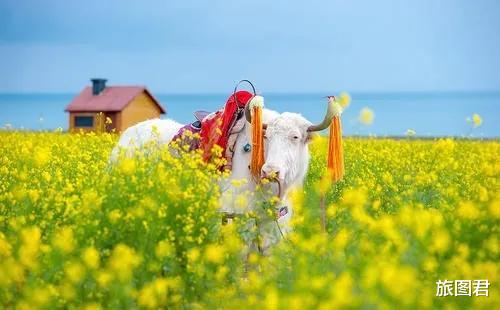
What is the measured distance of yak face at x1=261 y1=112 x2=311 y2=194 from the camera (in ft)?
25.6

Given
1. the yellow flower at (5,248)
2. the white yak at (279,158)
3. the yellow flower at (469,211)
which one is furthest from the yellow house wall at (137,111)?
the yellow flower at (469,211)

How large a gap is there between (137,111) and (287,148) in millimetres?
33926

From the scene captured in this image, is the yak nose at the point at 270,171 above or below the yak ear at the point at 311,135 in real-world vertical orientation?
below

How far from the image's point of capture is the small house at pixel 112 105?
40.0 m

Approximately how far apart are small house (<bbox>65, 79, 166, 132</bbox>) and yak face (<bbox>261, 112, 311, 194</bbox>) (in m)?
31.4

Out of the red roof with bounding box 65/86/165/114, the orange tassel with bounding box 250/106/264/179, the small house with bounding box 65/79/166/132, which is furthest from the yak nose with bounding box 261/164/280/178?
the red roof with bounding box 65/86/165/114

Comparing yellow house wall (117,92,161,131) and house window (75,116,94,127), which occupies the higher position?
yellow house wall (117,92,161,131)

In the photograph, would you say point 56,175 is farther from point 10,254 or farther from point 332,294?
point 332,294

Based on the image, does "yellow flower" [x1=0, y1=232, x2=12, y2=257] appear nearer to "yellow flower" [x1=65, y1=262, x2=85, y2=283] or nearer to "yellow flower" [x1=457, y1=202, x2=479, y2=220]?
"yellow flower" [x1=65, y1=262, x2=85, y2=283]

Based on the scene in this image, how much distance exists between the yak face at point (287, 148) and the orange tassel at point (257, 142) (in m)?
0.06

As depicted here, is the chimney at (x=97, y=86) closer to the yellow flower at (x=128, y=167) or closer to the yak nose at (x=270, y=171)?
the yak nose at (x=270, y=171)

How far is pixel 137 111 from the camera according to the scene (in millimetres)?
41438

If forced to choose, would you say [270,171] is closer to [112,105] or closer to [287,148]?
[287,148]

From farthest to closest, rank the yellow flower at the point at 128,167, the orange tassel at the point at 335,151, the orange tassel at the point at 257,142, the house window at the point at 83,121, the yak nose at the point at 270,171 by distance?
1. the house window at the point at 83,121
2. the orange tassel at the point at 335,151
3. the orange tassel at the point at 257,142
4. the yak nose at the point at 270,171
5. the yellow flower at the point at 128,167
